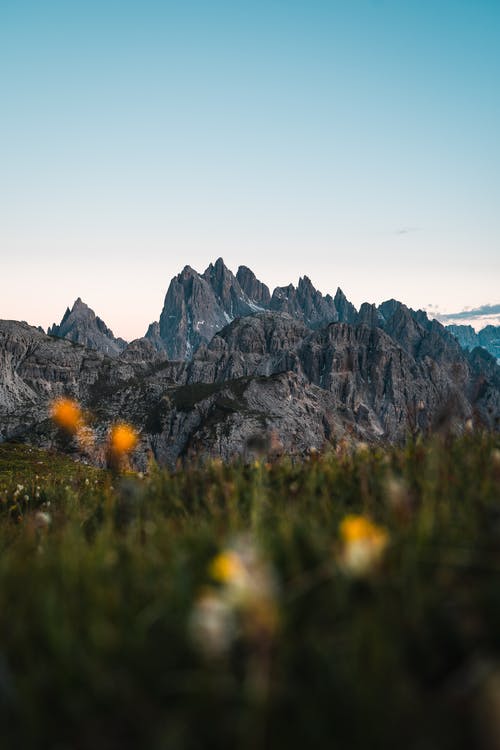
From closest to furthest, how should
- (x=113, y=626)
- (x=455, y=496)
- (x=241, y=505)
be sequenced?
1. (x=113, y=626)
2. (x=455, y=496)
3. (x=241, y=505)

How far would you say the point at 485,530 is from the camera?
3.14 meters

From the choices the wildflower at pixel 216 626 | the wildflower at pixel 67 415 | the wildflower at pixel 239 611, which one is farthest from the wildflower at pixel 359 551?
the wildflower at pixel 67 415

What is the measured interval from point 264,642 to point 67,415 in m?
161

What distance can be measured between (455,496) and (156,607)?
280 cm

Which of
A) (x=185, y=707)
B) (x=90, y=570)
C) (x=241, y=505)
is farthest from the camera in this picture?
(x=241, y=505)

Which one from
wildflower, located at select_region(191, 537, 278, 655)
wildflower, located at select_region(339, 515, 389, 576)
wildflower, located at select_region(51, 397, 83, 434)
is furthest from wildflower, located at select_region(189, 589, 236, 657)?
wildflower, located at select_region(51, 397, 83, 434)

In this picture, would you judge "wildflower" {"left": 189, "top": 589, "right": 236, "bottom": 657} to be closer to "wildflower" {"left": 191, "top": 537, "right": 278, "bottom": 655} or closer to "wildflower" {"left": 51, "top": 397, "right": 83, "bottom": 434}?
"wildflower" {"left": 191, "top": 537, "right": 278, "bottom": 655}

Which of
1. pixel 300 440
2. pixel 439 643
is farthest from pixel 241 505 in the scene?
pixel 300 440

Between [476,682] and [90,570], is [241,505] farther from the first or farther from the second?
[476,682]

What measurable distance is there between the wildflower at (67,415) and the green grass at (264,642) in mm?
151961

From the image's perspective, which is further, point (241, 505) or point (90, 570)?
point (241, 505)

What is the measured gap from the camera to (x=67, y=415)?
497 ft

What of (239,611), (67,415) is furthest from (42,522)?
(67,415)

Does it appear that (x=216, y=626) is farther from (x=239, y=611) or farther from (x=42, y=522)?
(x=42, y=522)
